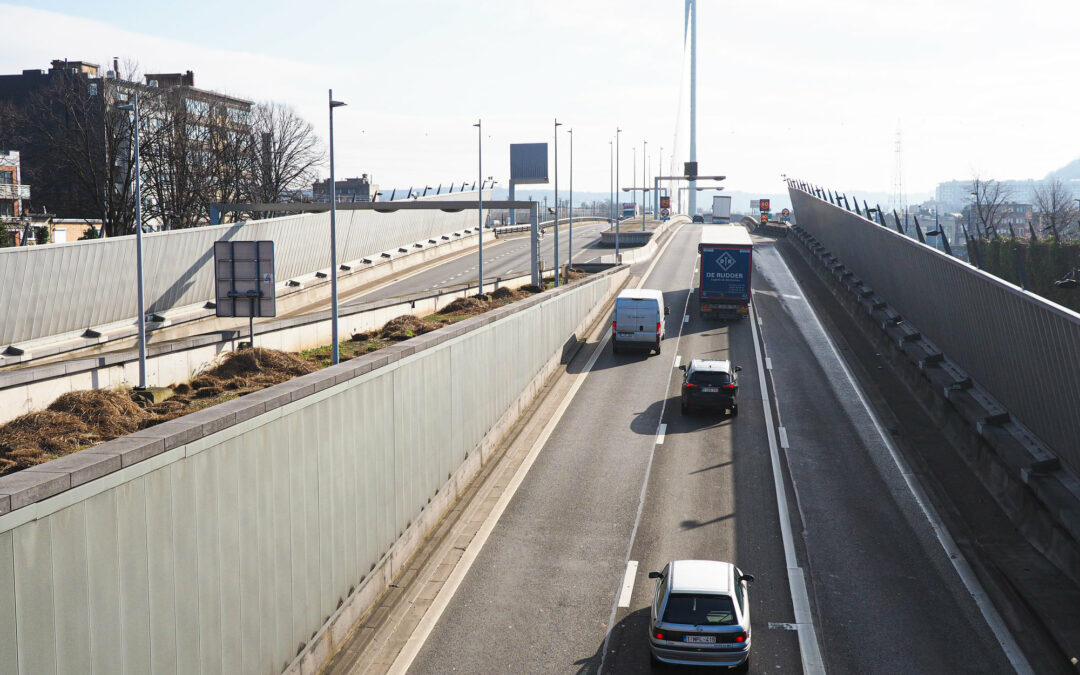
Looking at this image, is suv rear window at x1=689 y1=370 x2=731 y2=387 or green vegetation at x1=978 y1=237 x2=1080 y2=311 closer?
suv rear window at x1=689 y1=370 x2=731 y2=387

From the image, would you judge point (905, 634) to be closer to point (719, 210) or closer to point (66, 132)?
point (66, 132)

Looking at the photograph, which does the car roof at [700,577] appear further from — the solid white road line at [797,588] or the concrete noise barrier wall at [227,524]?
the concrete noise barrier wall at [227,524]

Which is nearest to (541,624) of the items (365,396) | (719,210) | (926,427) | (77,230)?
(365,396)

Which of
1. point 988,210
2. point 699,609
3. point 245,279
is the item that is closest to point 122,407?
point 699,609

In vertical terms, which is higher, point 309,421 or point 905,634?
point 309,421

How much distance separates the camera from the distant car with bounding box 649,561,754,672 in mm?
13195

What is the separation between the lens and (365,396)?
14.7m

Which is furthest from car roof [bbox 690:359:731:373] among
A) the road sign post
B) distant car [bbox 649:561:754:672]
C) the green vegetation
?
the green vegetation

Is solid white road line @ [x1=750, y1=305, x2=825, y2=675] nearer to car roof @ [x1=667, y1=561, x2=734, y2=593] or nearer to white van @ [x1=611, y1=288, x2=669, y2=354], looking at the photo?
car roof @ [x1=667, y1=561, x2=734, y2=593]

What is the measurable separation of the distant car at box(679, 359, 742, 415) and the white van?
9733 mm

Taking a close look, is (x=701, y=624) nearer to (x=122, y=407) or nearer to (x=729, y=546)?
(x=729, y=546)

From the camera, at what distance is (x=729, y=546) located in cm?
1878

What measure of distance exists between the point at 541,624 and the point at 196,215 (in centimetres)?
6291

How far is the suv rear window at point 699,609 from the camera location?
13.4 meters
